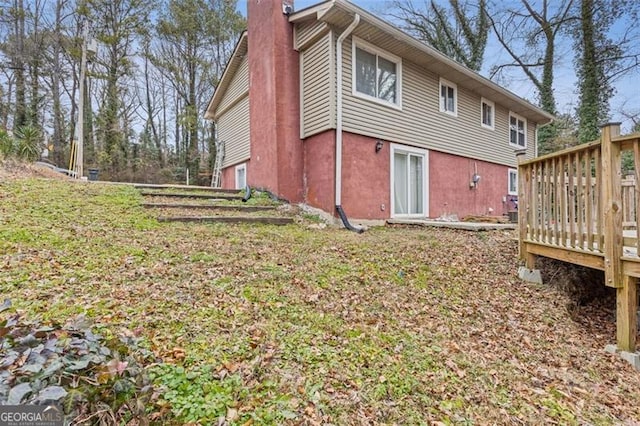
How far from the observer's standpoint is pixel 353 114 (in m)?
7.57

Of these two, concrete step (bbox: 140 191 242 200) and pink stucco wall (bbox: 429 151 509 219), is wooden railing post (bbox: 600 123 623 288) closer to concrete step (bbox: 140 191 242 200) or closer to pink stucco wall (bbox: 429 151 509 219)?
pink stucco wall (bbox: 429 151 509 219)

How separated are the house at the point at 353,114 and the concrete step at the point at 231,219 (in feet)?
4.20

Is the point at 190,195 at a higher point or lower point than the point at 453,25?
lower

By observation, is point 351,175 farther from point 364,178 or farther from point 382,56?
point 382,56

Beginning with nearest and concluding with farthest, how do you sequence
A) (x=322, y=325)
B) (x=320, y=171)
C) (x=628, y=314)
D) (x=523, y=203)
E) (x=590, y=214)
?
(x=322, y=325) → (x=628, y=314) → (x=590, y=214) → (x=523, y=203) → (x=320, y=171)

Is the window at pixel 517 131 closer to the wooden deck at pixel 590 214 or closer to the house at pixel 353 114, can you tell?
the house at pixel 353 114

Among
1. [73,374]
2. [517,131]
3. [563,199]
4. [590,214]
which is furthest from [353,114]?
[517,131]

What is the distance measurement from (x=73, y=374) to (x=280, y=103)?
7.33 m

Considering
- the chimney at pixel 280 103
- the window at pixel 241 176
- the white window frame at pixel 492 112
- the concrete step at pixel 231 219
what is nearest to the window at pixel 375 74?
the chimney at pixel 280 103

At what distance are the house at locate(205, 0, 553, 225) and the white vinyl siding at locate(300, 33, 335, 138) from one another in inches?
0.9

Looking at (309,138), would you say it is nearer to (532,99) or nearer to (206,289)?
(206,289)

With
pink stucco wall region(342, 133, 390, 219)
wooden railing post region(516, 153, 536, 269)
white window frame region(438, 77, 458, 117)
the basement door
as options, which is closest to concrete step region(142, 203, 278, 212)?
pink stucco wall region(342, 133, 390, 219)

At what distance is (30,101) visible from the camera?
16.7m

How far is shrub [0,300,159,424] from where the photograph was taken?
4.51 ft
